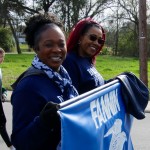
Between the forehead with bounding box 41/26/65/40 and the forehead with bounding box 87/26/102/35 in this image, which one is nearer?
the forehead with bounding box 41/26/65/40

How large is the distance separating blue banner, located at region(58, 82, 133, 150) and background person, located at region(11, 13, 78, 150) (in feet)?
0.28

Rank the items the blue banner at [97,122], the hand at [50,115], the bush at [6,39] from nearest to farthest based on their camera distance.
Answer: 1. the hand at [50,115]
2. the blue banner at [97,122]
3. the bush at [6,39]

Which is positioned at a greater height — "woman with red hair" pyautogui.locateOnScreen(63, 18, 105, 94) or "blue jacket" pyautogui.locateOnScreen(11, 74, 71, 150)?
"woman with red hair" pyautogui.locateOnScreen(63, 18, 105, 94)

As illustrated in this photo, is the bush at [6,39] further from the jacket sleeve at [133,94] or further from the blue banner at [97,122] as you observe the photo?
the blue banner at [97,122]

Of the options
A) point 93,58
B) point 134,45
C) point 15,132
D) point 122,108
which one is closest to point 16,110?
point 15,132

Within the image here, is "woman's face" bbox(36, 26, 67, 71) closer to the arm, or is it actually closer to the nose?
the nose

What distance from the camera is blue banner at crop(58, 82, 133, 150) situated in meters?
1.92

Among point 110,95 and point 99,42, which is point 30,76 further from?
point 99,42

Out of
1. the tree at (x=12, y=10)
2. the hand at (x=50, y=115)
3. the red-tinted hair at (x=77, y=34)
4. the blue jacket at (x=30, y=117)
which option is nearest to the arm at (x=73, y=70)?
the red-tinted hair at (x=77, y=34)

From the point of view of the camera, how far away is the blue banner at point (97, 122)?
192 cm

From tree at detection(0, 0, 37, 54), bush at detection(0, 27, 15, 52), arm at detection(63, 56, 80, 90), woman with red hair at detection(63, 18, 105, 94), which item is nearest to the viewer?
arm at detection(63, 56, 80, 90)

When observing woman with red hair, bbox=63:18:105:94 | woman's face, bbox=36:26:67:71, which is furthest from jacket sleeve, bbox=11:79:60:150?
woman with red hair, bbox=63:18:105:94

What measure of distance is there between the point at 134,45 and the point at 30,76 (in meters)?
42.1

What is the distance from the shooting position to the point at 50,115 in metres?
1.83
